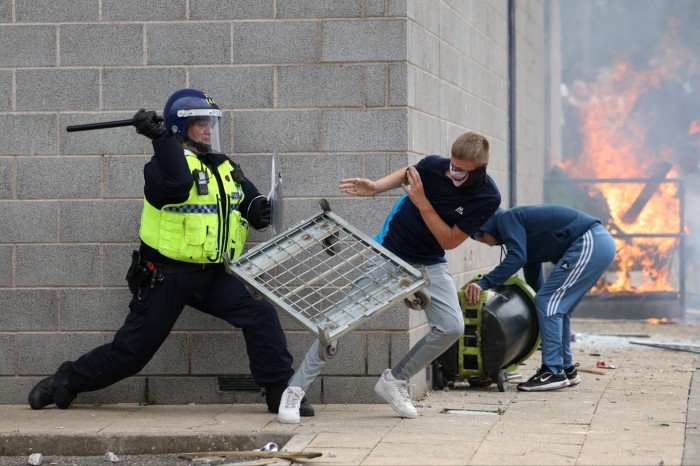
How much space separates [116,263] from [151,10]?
1606 millimetres

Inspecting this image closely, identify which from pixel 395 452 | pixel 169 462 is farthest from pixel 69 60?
pixel 395 452

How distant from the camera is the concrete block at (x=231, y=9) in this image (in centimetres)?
798

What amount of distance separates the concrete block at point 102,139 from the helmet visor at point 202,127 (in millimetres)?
664

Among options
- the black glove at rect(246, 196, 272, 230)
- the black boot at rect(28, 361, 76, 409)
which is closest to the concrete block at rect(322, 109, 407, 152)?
the black glove at rect(246, 196, 272, 230)

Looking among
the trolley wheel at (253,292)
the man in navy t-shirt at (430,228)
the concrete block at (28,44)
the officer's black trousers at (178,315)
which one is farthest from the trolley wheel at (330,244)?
the concrete block at (28,44)

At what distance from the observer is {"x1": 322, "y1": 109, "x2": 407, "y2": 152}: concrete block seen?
7.97 m

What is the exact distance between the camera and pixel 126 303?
8.09 metres

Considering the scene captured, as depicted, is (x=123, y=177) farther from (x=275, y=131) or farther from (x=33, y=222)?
(x=275, y=131)

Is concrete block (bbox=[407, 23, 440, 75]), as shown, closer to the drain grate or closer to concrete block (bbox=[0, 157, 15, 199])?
the drain grate

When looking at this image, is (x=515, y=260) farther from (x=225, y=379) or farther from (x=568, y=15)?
(x=568, y=15)

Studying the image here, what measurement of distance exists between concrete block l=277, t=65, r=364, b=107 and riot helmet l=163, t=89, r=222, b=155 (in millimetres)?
655

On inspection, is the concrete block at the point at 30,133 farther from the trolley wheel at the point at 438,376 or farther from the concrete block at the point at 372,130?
the trolley wheel at the point at 438,376

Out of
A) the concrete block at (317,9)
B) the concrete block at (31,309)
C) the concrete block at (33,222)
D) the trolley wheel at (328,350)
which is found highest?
the concrete block at (317,9)

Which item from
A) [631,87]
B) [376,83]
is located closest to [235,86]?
[376,83]
